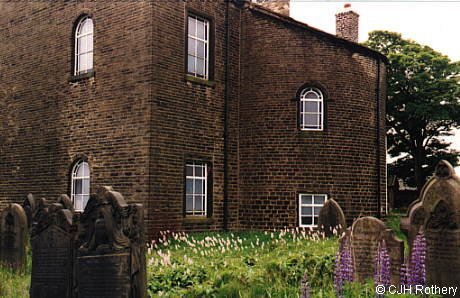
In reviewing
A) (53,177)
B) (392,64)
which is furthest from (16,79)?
Result: (392,64)

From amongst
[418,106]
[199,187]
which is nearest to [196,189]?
[199,187]

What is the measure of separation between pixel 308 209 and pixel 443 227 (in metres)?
11.5

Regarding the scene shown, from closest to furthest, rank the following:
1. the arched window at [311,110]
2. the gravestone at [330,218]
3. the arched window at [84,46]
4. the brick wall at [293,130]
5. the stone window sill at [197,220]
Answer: the gravestone at [330,218] → the stone window sill at [197,220] → the arched window at [84,46] → the brick wall at [293,130] → the arched window at [311,110]

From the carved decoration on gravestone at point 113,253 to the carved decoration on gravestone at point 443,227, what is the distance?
12.3 feet

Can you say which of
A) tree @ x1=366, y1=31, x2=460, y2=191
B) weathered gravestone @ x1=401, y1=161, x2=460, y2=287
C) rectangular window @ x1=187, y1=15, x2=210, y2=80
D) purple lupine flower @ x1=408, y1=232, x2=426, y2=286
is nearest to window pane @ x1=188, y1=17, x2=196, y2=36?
rectangular window @ x1=187, y1=15, x2=210, y2=80

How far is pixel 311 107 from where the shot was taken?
19.1 metres

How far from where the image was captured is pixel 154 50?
1599cm

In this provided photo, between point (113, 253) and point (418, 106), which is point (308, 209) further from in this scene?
point (418, 106)

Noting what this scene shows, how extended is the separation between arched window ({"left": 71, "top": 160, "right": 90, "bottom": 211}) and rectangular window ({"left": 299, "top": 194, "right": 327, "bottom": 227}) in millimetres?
6790

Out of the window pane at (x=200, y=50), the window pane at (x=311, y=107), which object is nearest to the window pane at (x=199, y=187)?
the window pane at (x=200, y=50)

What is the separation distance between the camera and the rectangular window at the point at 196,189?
1702 centimetres

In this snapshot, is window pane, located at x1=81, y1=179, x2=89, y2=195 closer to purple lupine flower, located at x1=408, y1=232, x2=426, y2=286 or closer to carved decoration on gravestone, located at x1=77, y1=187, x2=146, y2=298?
carved decoration on gravestone, located at x1=77, y1=187, x2=146, y2=298

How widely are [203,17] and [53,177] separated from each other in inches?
275

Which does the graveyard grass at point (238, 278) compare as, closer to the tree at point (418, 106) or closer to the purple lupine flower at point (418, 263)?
the purple lupine flower at point (418, 263)
